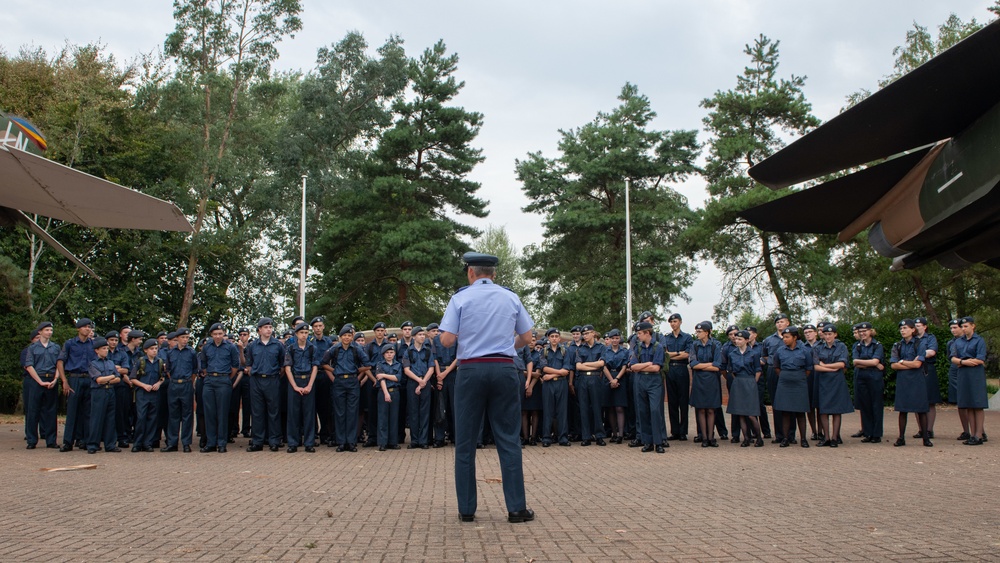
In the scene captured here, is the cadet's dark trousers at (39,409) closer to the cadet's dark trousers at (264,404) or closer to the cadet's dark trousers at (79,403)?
the cadet's dark trousers at (79,403)

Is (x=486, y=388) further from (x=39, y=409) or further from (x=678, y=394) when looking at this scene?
(x=39, y=409)

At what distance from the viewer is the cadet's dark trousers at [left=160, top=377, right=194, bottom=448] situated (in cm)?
1277

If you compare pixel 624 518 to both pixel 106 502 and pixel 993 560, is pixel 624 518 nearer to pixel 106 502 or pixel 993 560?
pixel 993 560

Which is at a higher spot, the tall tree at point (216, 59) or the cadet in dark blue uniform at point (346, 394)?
the tall tree at point (216, 59)

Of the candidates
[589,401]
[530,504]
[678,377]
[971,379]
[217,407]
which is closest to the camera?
A: [530,504]

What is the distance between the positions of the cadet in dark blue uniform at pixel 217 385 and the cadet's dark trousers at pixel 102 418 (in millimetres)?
1458

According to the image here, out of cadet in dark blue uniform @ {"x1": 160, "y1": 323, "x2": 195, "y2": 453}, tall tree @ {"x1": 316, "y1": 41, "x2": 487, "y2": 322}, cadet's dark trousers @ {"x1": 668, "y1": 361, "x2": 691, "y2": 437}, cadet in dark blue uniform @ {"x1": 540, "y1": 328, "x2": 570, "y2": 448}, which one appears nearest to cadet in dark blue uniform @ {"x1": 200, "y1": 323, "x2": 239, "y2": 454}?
cadet in dark blue uniform @ {"x1": 160, "y1": 323, "x2": 195, "y2": 453}

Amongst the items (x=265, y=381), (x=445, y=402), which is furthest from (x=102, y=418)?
(x=445, y=402)

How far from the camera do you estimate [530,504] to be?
696cm

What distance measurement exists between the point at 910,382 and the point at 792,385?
6.43ft

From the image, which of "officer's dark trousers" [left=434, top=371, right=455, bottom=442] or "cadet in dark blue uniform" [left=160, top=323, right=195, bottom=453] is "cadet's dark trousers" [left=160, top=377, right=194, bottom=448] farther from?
"officer's dark trousers" [left=434, top=371, right=455, bottom=442]

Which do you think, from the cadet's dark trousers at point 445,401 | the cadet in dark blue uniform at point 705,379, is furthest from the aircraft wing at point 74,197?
the cadet in dark blue uniform at point 705,379

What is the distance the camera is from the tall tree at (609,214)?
3088 centimetres

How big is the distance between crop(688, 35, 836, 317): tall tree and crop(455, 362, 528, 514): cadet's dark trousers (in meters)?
22.3
